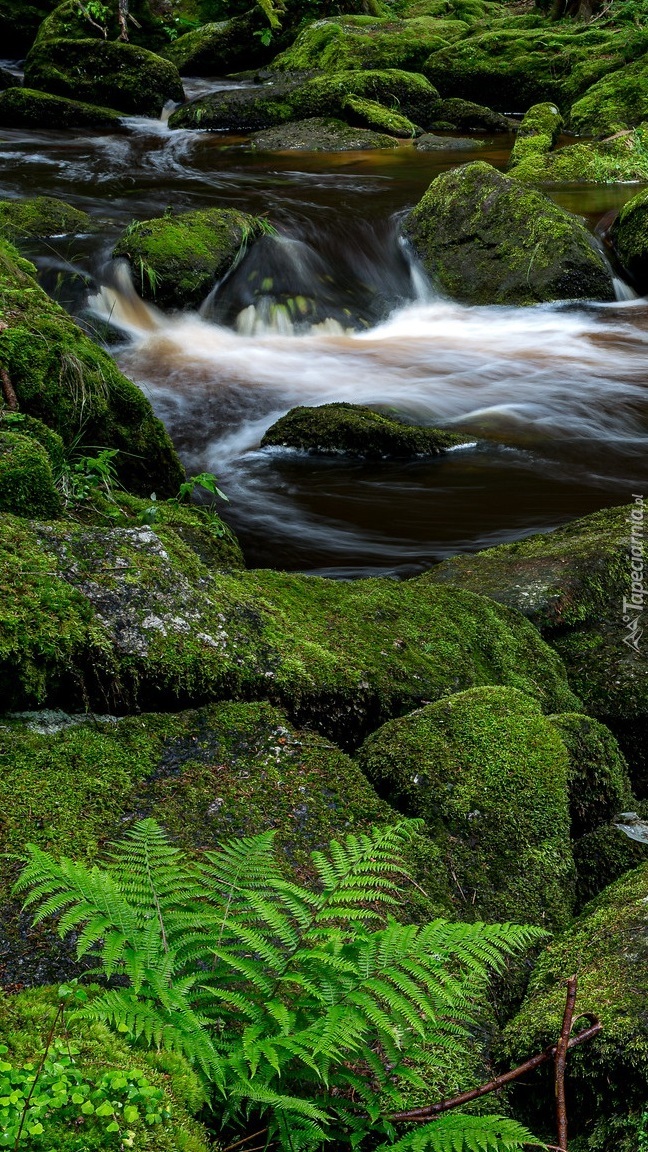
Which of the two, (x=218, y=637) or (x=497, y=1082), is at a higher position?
(x=218, y=637)

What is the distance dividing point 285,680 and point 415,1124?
57.1 inches

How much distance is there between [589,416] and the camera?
352 inches

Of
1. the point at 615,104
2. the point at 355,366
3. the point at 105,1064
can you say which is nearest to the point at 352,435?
the point at 355,366

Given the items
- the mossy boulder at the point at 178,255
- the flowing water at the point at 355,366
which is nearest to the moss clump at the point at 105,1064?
the flowing water at the point at 355,366

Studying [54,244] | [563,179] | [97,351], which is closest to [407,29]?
[563,179]

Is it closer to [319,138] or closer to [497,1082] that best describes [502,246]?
[319,138]

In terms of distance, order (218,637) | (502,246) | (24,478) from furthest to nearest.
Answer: (502,246)
(24,478)
(218,637)

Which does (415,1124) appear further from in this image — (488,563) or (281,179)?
(281,179)

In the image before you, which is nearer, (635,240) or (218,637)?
(218,637)

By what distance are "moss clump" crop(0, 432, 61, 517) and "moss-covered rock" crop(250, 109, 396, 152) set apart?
51.2 ft

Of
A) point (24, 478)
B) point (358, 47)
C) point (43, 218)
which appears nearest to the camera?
point (24, 478)

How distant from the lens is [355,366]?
32.6 feet

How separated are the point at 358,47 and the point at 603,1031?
23.3 metres

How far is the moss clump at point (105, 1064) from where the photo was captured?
158 cm
